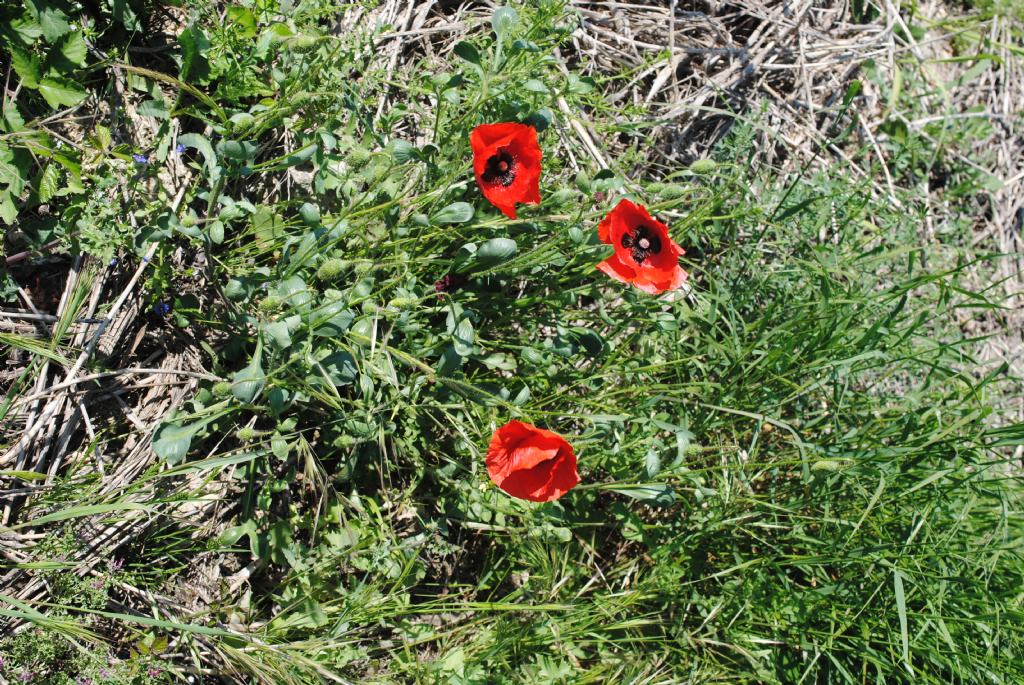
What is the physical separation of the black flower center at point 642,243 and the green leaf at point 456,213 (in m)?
0.33

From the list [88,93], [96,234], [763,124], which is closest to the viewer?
[96,234]

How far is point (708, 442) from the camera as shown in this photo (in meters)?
2.29

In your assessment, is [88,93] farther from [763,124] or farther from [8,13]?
[763,124]

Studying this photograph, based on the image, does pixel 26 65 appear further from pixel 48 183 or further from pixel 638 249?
pixel 638 249

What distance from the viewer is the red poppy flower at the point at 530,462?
5.14 ft

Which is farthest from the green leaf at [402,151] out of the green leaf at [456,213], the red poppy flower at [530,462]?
the red poppy flower at [530,462]

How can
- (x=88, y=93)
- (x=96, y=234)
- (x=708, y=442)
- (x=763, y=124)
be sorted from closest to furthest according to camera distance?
1. (x=96, y=234)
2. (x=88, y=93)
3. (x=708, y=442)
4. (x=763, y=124)

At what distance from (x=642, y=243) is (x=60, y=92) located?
1.25 meters

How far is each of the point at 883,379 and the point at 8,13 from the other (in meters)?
2.40

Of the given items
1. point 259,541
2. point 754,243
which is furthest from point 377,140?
point 754,243

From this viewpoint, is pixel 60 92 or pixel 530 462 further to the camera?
pixel 60 92

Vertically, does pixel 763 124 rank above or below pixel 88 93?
below

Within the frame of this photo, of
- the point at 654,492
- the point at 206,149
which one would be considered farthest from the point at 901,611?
the point at 206,149

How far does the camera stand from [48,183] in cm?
178
